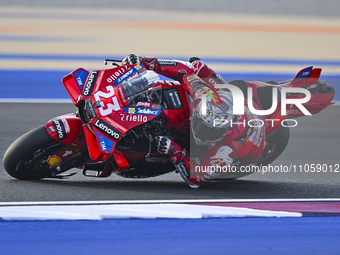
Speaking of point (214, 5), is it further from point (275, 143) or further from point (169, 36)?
point (275, 143)

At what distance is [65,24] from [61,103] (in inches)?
192

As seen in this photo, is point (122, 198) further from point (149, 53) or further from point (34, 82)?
point (149, 53)

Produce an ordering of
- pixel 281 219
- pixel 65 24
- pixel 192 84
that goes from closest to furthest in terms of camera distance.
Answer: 1. pixel 281 219
2. pixel 192 84
3. pixel 65 24

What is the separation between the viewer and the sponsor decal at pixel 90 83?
3502 millimetres

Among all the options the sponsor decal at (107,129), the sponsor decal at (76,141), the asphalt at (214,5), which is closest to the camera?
the sponsor decal at (107,129)

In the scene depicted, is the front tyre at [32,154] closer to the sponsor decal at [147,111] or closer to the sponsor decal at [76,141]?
the sponsor decal at [76,141]

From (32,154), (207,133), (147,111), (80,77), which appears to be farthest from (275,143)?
(32,154)

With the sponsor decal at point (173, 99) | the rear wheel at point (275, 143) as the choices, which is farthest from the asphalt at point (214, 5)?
the sponsor decal at point (173, 99)

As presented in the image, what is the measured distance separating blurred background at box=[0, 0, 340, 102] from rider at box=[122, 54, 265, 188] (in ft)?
19.3

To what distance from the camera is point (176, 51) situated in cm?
1159

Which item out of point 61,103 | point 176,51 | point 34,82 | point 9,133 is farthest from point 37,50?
point 9,133

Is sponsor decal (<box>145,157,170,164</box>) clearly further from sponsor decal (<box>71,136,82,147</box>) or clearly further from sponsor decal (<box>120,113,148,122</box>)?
sponsor decal (<box>71,136,82,147</box>)

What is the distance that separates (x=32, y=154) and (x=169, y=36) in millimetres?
Result: 9054

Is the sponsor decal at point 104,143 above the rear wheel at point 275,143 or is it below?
above
